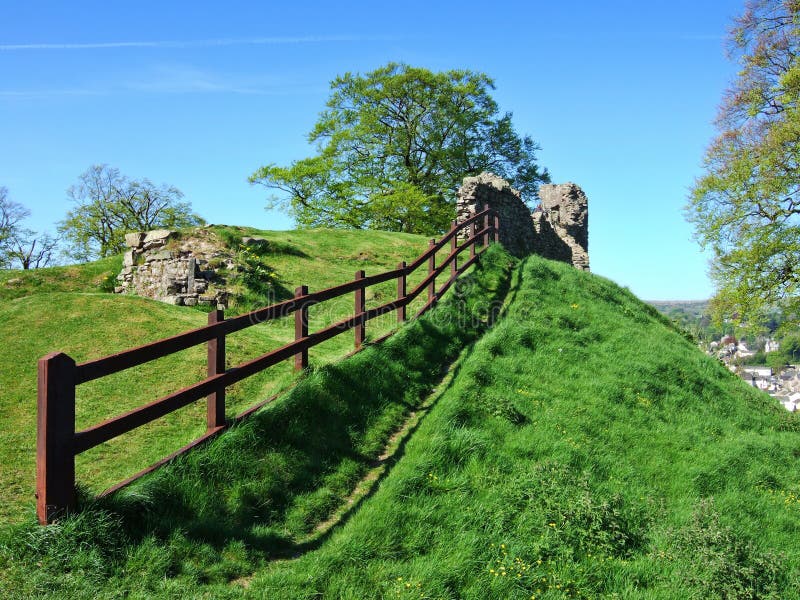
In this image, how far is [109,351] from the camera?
9688 mm

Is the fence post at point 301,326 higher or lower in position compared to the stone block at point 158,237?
lower

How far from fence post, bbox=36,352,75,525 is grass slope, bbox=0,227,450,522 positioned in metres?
0.38

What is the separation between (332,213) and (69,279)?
68.2 feet

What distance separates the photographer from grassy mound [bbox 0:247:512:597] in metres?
4.37

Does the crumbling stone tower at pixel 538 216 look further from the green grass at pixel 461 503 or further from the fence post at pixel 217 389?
the fence post at pixel 217 389

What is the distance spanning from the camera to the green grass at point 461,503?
188 inches

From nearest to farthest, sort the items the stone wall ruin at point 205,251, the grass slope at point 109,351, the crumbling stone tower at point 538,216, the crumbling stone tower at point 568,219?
the grass slope at point 109,351 < the stone wall ruin at point 205,251 < the crumbling stone tower at point 538,216 < the crumbling stone tower at point 568,219

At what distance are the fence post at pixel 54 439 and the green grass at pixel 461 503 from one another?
0.66 feet

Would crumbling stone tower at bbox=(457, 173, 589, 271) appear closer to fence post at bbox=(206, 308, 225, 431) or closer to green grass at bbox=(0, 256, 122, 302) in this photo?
green grass at bbox=(0, 256, 122, 302)

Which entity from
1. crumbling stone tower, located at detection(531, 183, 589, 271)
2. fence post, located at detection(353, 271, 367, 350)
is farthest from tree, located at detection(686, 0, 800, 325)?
fence post, located at detection(353, 271, 367, 350)

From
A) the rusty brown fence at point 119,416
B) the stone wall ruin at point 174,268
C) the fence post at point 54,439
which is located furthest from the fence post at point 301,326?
the stone wall ruin at point 174,268

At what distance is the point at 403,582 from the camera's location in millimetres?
5035

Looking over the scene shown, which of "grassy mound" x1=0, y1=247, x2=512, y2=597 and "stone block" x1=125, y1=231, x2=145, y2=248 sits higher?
"stone block" x1=125, y1=231, x2=145, y2=248

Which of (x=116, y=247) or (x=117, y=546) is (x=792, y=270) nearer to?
(x=117, y=546)
